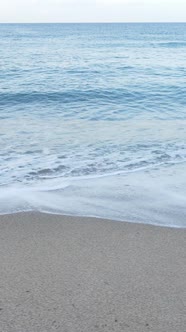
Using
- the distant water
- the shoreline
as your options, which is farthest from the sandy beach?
the distant water

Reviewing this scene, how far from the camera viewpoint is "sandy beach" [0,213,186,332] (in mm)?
2975

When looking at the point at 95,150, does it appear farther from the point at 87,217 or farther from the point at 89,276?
the point at 89,276

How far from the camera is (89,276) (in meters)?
3.52

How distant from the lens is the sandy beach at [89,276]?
2.97m

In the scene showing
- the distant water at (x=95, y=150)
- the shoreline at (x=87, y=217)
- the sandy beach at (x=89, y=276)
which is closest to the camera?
the sandy beach at (x=89, y=276)

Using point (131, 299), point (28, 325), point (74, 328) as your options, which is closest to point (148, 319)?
point (131, 299)

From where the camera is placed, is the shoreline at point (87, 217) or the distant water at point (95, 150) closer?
the shoreline at point (87, 217)

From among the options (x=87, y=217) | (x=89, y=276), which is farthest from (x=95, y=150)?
(x=89, y=276)

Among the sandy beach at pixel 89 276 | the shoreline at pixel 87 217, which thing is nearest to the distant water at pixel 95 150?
the shoreline at pixel 87 217

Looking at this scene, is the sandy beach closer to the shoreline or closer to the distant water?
the shoreline

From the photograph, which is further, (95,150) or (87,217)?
(95,150)

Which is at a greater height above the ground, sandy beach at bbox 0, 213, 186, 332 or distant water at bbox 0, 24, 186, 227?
distant water at bbox 0, 24, 186, 227

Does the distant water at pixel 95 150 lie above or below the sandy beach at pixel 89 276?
above

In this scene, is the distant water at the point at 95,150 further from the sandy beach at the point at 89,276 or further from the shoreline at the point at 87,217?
the sandy beach at the point at 89,276
